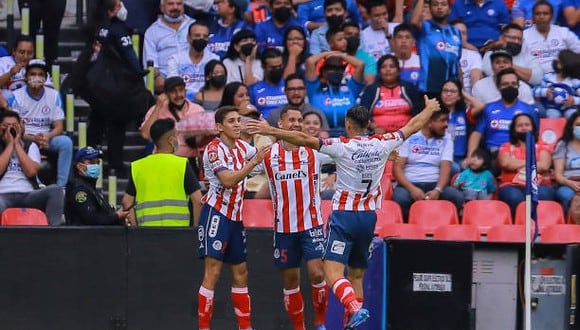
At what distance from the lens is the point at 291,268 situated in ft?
45.3

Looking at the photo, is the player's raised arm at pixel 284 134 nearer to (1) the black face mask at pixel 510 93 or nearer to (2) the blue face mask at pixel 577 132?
(2) the blue face mask at pixel 577 132

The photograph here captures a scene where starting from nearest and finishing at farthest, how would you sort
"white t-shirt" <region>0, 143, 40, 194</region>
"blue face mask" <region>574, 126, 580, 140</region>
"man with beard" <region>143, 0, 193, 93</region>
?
"white t-shirt" <region>0, 143, 40, 194</region> < "blue face mask" <region>574, 126, 580, 140</region> < "man with beard" <region>143, 0, 193, 93</region>

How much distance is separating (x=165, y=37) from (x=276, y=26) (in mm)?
1514

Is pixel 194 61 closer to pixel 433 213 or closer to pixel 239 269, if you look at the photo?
pixel 433 213

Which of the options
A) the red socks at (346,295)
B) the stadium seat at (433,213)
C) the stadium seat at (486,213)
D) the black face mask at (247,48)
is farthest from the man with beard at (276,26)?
the red socks at (346,295)

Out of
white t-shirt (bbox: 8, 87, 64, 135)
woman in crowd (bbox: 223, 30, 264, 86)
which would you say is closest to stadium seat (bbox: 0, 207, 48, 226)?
white t-shirt (bbox: 8, 87, 64, 135)

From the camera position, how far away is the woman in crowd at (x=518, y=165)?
16.7m

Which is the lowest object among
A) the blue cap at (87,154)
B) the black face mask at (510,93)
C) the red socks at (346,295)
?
the red socks at (346,295)

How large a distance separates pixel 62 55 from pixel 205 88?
10.2 feet

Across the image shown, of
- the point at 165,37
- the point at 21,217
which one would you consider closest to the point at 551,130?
the point at 165,37

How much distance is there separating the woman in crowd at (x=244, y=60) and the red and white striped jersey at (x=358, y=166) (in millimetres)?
5195

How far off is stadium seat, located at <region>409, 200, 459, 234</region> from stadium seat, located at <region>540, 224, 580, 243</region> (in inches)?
45.6

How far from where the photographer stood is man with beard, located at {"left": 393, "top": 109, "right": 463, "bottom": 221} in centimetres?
1673

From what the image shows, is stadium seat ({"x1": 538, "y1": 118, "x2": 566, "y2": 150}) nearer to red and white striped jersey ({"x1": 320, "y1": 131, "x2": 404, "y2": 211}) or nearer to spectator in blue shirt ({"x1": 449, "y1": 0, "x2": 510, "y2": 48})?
spectator in blue shirt ({"x1": 449, "y1": 0, "x2": 510, "y2": 48})
